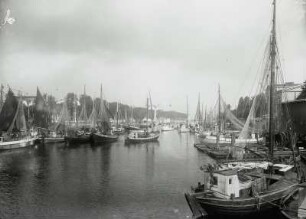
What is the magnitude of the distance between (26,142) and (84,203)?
148 feet

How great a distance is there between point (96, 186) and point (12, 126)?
37.5 m

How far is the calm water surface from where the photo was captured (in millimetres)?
24250

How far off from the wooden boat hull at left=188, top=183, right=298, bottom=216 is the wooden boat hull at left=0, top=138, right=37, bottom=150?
48957 millimetres

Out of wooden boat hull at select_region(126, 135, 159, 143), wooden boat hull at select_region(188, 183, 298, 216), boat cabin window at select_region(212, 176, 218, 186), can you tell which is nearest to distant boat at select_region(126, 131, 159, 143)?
wooden boat hull at select_region(126, 135, 159, 143)

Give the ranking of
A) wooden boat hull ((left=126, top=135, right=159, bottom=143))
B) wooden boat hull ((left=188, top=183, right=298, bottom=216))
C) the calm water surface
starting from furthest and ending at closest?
wooden boat hull ((left=126, top=135, right=159, bottom=143)), the calm water surface, wooden boat hull ((left=188, top=183, right=298, bottom=216))

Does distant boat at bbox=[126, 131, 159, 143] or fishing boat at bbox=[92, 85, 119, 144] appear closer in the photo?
fishing boat at bbox=[92, 85, 119, 144]

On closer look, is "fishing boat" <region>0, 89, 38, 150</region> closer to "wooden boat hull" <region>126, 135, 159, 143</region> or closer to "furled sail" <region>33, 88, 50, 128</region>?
"furled sail" <region>33, 88, 50, 128</region>

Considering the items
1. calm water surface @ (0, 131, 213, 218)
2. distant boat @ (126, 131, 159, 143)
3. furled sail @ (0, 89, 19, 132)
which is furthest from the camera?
distant boat @ (126, 131, 159, 143)

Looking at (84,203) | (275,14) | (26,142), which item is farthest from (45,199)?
(26,142)

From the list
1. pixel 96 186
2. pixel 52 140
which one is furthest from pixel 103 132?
pixel 96 186

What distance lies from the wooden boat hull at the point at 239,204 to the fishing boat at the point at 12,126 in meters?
48.6

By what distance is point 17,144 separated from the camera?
63000 mm

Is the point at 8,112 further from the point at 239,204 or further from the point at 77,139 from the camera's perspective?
the point at 239,204

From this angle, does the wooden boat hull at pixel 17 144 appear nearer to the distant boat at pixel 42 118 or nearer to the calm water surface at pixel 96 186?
the distant boat at pixel 42 118
